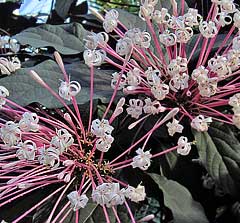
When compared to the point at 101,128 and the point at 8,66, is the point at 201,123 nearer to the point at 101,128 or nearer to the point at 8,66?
the point at 101,128

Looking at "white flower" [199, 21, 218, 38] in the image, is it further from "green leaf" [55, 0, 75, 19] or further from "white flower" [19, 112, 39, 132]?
"green leaf" [55, 0, 75, 19]

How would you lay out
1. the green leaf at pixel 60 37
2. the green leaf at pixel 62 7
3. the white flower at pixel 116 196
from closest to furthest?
the white flower at pixel 116 196 < the green leaf at pixel 60 37 < the green leaf at pixel 62 7

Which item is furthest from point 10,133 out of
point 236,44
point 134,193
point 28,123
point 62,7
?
point 62,7

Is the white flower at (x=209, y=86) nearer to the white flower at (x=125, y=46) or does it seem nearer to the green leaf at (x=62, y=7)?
the white flower at (x=125, y=46)

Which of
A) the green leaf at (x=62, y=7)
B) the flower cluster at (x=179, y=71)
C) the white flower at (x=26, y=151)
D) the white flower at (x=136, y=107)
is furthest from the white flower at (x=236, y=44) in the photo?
the green leaf at (x=62, y=7)

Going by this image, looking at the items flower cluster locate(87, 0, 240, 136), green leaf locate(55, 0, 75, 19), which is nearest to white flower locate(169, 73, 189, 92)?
flower cluster locate(87, 0, 240, 136)

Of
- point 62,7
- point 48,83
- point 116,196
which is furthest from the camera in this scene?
point 62,7

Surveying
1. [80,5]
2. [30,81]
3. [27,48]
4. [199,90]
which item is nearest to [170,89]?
[199,90]
